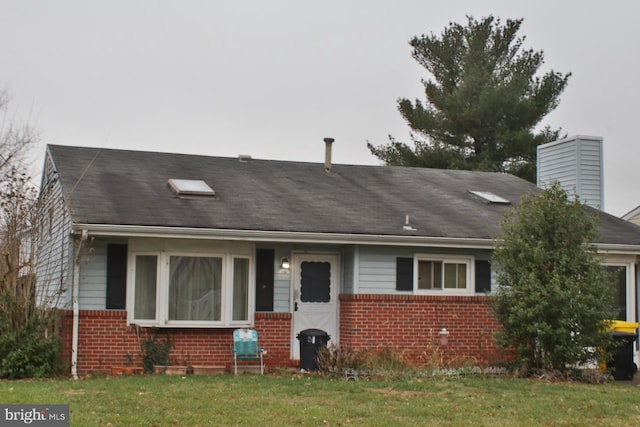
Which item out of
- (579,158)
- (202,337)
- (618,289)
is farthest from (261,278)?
(579,158)

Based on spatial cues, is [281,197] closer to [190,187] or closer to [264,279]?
[190,187]

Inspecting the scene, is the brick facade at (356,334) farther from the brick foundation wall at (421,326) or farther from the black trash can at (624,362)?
the black trash can at (624,362)

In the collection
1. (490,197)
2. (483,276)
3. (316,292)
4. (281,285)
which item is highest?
(490,197)

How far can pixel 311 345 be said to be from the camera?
15.2 m

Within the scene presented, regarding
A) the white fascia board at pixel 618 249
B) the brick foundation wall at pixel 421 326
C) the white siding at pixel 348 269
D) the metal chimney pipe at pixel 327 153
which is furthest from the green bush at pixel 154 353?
the white fascia board at pixel 618 249

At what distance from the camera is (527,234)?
14.9 meters

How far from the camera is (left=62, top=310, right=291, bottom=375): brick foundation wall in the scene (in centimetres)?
1458

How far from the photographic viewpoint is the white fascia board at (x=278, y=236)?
14.1 metres

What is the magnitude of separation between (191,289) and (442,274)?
4.51m

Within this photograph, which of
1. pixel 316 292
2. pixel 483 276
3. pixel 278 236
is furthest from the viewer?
pixel 483 276

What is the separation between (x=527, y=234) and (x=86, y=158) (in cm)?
850

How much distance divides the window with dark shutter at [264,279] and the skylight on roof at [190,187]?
4.90 ft

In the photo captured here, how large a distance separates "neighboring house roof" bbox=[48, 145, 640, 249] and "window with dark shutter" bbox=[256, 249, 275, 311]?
2.24ft

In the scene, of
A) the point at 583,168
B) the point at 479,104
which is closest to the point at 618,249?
the point at 583,168
